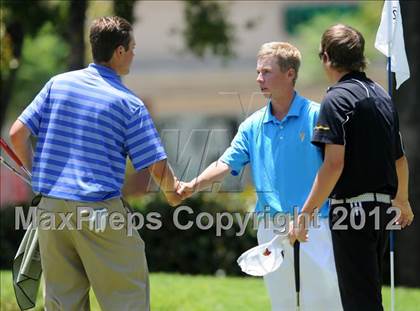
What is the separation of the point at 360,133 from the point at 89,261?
182 cm

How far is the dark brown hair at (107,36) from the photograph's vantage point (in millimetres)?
5695

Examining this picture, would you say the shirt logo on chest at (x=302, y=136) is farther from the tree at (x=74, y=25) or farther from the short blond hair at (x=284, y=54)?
the tree at (x=74, y=25)

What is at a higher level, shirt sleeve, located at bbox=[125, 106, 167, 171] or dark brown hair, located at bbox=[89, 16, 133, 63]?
dark brown hair, located at bbox=[89, 16, 133, 63]

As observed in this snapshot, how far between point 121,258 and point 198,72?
33.7 metres

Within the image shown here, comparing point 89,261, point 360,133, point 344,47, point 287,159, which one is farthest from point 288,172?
point 89,261

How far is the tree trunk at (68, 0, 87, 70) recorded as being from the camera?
40.9 ft

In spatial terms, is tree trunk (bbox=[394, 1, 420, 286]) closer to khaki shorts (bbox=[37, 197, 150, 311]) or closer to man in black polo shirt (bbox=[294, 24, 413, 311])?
man in black polo shirt (bbox=[294, 24, 413, 311])

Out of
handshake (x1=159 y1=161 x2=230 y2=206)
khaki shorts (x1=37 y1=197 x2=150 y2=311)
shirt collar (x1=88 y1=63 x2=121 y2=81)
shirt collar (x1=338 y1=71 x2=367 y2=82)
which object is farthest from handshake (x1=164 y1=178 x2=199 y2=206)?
shirt collar (x1=338 y1=71 x2=367 y2=82)

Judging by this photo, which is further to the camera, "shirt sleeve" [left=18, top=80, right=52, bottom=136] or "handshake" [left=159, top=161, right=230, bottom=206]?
"handshake" [left=159, top=161, right=230, bottom=206]

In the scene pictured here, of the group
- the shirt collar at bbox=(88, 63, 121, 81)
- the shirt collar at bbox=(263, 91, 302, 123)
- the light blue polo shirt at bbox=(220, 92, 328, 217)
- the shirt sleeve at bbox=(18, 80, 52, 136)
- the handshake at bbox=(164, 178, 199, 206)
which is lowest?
the handshake at bbox=(164, 178, 199, 206)

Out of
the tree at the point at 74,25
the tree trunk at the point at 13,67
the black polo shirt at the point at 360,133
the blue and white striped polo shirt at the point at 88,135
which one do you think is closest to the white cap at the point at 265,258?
the black polo shirt at the point at 360,133

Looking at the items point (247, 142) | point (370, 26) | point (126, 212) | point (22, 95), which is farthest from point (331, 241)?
point (22, 95)

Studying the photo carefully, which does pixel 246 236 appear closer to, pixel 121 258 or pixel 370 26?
pixel 121 258

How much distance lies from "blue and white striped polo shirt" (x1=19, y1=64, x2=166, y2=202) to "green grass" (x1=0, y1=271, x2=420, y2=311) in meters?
3.07
